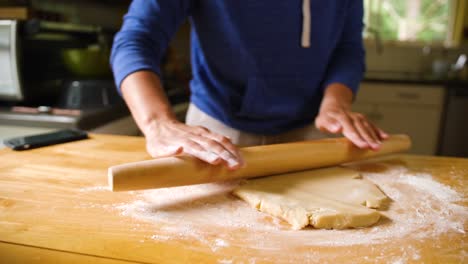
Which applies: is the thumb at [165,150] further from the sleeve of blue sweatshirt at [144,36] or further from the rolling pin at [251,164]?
the sleeve of blue sweatshirt at [144,36]

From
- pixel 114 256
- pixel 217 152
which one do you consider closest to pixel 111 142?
pixel 217 152

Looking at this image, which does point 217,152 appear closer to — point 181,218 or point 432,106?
point 181,218

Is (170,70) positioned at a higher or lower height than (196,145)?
lower

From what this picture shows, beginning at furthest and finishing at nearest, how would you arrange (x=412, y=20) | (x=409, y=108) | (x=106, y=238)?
(x=412, y=20) < (x=409, y=108) < (x=106, y=238)

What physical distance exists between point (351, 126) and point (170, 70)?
1826mm

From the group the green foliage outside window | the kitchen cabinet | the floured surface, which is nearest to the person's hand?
the floured surface

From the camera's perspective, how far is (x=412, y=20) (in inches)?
130

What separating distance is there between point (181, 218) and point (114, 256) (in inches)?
5.3

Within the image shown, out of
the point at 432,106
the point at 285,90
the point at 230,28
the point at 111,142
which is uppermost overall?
the point at 230,28

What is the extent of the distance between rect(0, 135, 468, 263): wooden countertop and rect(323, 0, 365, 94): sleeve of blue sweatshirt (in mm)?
518

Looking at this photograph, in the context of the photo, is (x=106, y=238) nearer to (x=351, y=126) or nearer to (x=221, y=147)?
(x=221, y=147)

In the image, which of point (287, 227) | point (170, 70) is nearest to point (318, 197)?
point (287, 227)

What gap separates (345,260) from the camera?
1.56 ft

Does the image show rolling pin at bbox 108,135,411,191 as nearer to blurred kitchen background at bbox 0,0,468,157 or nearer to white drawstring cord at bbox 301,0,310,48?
white drawstring cord at bbox 301,0,310,48
